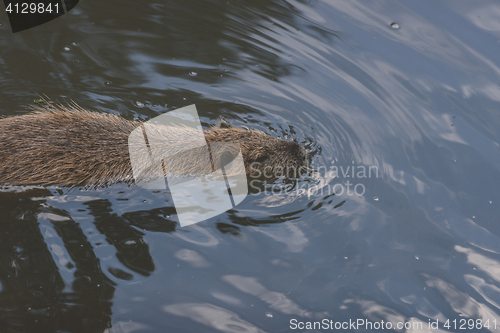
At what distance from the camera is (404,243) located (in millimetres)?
3809

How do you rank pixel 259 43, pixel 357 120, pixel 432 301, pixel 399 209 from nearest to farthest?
pixel 432 301 → pixel 399 209 → pixel 357 120 → pixel 259 43

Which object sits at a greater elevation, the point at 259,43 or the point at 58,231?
the point at 259,43

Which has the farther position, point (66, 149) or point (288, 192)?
point (288, 192)

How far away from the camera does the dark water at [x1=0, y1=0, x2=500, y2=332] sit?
11.1 ft

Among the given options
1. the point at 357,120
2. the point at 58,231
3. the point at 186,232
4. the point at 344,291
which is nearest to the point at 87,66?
the point at 58,231

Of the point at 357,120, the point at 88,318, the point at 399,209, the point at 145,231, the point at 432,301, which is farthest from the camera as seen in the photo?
the point at 357,120

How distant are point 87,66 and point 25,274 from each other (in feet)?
8.94

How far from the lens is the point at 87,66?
16.0ft

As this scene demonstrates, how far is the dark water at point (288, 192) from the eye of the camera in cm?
337

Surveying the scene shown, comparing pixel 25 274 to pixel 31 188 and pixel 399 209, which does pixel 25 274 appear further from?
pixel 399 209

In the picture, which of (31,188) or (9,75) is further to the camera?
(9,75)

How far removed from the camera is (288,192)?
4086 mm

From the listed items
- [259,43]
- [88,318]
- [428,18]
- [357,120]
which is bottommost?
[88,318]

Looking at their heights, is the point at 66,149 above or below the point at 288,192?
above
